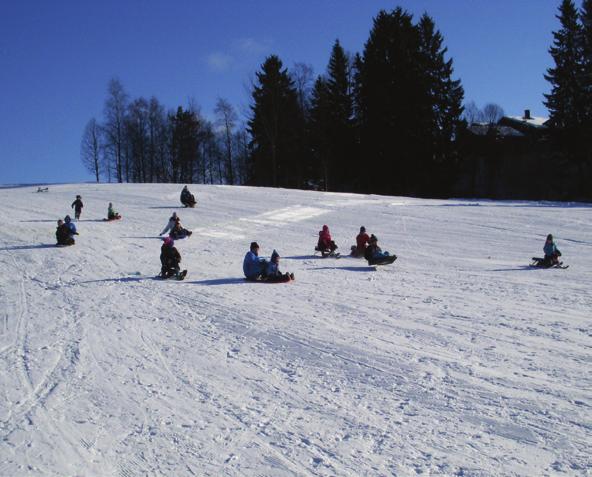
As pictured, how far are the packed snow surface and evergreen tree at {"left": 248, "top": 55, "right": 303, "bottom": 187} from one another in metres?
39.4

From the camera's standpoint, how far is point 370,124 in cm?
4953

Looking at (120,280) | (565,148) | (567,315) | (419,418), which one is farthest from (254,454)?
(565,148)

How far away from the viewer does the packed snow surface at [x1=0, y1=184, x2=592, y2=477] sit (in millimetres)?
5047

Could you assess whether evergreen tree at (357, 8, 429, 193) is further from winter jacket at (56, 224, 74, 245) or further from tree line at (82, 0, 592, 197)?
winter jacket at (56, 224, 74, 245)

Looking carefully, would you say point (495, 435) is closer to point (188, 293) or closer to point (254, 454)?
point (254, 454)

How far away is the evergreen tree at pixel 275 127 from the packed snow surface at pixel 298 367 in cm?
3936

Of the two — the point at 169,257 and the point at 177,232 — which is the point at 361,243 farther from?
the point at 177,232

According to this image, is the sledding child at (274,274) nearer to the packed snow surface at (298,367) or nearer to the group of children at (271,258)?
the group of children at (271,258)

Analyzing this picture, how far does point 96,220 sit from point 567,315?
70.9 feet

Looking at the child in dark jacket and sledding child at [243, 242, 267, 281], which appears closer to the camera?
sledding child at [243, 242, 267, 281]

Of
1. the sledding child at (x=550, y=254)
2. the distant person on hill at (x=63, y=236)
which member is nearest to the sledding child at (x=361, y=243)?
the sledding child at (x=550, y=254)

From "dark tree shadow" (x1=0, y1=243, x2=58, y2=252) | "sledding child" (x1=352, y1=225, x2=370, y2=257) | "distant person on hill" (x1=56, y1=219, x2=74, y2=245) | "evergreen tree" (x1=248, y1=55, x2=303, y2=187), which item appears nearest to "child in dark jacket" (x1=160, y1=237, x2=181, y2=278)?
"sledding child" (x1=352, y1=225, x2=370, y2=257)

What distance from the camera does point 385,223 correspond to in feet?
81.0

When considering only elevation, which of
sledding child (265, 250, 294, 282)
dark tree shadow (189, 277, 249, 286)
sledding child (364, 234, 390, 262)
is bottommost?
dark tree shadow (189, 277, 249, 286)
